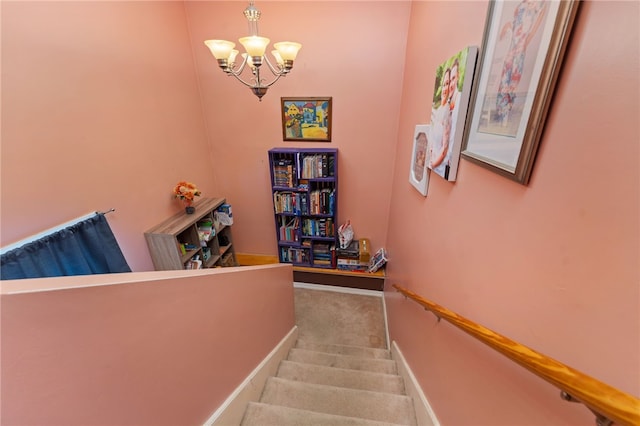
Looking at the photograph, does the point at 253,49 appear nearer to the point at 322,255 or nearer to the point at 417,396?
the point at 417,396

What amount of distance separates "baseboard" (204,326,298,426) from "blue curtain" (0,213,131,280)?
120 centimetres

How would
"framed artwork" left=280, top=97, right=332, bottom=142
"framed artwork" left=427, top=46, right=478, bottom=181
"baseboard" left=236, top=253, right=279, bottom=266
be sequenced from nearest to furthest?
1. "framed artwork" left=427, top=46, right=478, bottom=181
2. "framed artwork" left=280, top=97, right=332, bottom=142
3. "baseboard" left=236, top=253, right=279, bottom=266

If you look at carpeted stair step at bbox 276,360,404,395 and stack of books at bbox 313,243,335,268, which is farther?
stack of books at bbox 313,243,335,268

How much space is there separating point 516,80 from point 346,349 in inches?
102

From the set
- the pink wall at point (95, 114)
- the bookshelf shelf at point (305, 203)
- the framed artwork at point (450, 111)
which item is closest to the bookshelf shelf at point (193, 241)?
the pink wall at point (95, 114)

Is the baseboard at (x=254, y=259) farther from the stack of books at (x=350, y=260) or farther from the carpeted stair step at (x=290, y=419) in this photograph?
the carpeted stair step at (x=290, y=419)

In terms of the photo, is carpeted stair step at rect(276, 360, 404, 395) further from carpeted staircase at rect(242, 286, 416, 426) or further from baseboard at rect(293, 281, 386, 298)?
baseboard at rect(293, 281, 386, 298)

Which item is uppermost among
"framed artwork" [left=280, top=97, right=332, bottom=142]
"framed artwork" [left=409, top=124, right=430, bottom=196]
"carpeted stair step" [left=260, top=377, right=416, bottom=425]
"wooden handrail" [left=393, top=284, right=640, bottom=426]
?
"framed artwork" [left=280, top=97, right=332, bottom=142]

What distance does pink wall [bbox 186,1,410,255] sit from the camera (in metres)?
2.59

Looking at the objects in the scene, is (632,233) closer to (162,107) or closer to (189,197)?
(189,197)

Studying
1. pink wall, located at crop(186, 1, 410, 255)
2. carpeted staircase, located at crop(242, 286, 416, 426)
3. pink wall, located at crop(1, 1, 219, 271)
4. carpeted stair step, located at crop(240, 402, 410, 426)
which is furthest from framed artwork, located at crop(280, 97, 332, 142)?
carpeted stair step, located at crop(240, 402, 410, 426)

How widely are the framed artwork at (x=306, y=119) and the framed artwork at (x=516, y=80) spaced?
206 cm

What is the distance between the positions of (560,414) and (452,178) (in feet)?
2.97

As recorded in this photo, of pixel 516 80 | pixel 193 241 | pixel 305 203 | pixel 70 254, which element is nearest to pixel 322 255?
pixel 305 203
